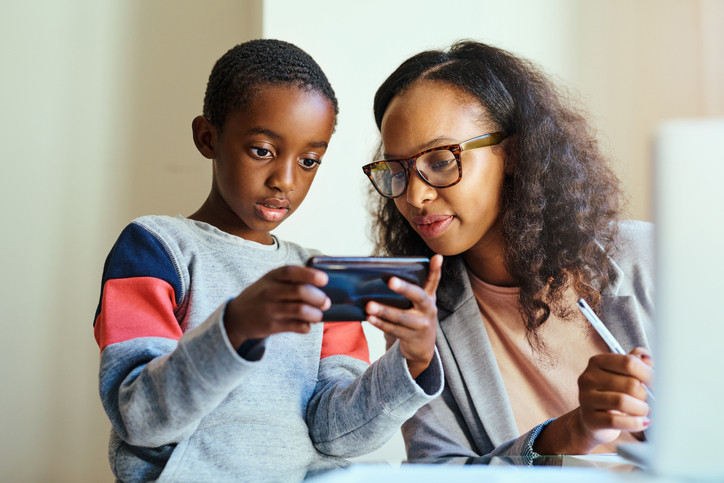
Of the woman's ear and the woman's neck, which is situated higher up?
the woman's ear

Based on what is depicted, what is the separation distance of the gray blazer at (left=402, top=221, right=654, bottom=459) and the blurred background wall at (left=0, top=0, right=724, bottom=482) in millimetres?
518

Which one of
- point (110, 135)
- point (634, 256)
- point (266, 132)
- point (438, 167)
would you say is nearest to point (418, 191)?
point (438, 167)

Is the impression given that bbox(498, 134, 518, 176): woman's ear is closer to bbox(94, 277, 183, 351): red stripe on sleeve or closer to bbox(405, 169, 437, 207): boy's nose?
bbox(405, 169, 437, 207): boy's nose

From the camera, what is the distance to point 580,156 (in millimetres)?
1370

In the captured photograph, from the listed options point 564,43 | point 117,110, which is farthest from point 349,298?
point 564,43

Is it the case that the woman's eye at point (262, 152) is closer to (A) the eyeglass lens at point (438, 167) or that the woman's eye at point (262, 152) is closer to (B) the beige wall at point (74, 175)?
(A) the eyeglass lens at point (438, 167)

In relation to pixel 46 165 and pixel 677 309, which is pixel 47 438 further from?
pixel 677 309

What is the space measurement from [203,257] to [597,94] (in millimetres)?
1659

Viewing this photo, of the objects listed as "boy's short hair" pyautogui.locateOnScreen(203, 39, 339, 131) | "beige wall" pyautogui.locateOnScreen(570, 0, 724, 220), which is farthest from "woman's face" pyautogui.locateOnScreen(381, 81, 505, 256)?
"beige wall" pyautogui.locateOnScreen(570, 0, 724, 220)

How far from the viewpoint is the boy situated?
28.3 inches

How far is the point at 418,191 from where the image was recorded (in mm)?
1184

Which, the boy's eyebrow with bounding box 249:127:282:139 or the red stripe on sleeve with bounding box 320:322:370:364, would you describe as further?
the red stripe on sleeve with bounding box 320:322:370:364

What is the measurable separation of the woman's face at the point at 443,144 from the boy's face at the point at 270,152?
0.70ft

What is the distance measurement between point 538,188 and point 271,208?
0.61 meters
